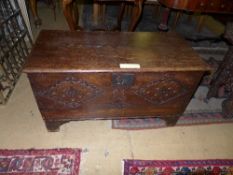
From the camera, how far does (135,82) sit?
108 centimetres

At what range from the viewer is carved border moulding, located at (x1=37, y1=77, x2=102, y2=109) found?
1037 millimetres

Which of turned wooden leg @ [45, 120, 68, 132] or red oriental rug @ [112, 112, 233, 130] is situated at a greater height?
turned wooden leg @ [45, 120, 68, 132]

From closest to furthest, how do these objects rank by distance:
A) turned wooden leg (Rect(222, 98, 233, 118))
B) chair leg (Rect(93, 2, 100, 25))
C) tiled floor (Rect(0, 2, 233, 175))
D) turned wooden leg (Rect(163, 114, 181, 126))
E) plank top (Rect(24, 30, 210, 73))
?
1. plank top (Rect(24, 30, 210, 73))
2. tiled floor (Rect(0, 2, 233, 175))
3. turned wooden leg (Rect(163, 114, 181, 126))
4. turned wooden leg (Rect(222, 98, 233, 118))
5. chair leg (Rect(93, 2, 100, 25))

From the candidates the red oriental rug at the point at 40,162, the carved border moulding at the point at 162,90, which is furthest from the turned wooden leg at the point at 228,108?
the red oriental rug at the point at 40,162

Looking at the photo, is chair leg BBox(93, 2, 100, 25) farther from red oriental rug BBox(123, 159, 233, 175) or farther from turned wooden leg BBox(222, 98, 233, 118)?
red oriental rug BBox(123, 159, 233, 175)

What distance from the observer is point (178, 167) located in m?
1.23

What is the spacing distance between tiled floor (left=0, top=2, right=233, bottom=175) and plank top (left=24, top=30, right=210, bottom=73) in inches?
23.2

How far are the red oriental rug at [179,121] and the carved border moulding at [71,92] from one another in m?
0.43

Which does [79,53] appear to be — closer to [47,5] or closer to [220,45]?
[220,45]

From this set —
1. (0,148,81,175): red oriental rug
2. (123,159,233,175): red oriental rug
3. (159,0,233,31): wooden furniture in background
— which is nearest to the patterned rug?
(123,159,233,175): red oriental rug

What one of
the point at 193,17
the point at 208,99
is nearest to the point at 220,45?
the point at 193,17

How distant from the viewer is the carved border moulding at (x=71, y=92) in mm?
1037

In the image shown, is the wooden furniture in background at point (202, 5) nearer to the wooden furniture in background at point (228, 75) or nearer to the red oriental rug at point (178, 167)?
the wooden furniture in background at point (228, 75)

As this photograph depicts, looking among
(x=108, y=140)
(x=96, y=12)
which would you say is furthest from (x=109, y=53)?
(x=96, y=12)
